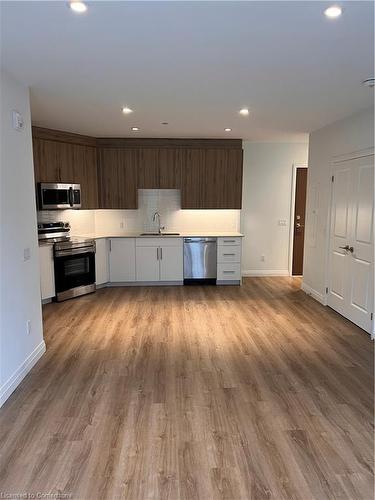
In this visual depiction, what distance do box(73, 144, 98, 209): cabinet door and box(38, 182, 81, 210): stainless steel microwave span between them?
11.7 inches

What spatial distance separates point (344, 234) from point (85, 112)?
358 cm

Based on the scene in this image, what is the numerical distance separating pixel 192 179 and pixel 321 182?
2240 mm

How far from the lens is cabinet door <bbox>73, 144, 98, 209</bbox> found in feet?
19.0

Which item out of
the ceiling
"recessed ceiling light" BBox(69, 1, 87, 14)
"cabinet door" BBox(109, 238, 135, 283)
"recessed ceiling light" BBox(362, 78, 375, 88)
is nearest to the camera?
"recessed ceiling light" BBox(69, 1, 87, 14)

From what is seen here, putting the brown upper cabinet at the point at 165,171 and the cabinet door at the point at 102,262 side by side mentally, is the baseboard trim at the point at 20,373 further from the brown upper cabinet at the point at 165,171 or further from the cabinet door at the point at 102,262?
the brown upper cabinet at the point at 165,171

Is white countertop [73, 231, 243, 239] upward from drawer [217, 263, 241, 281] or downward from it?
upward

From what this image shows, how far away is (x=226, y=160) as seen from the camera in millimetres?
6328

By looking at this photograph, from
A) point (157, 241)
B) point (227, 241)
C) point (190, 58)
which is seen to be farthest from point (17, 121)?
point (227, 241)

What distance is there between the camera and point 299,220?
6988mm

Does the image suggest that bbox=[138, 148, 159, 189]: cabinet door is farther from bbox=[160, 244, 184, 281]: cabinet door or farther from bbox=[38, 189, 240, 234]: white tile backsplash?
bbox=[160, 244, 184, 281]: cabinet door

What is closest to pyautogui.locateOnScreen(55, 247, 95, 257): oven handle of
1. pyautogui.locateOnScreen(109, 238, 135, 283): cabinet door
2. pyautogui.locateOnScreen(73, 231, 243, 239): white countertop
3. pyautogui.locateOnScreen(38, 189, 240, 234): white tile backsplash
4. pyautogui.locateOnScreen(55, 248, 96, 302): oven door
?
pyautogui.locateOnScreen(55, 248, 96, 302): oven door

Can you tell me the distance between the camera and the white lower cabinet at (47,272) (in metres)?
4.96

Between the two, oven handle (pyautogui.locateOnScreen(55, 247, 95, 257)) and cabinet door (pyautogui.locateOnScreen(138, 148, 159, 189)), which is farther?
cabinet door (pyautogui.locateOnScreen(138, 148, 159, 189))

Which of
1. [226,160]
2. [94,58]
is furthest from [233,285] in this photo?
[94,58]
